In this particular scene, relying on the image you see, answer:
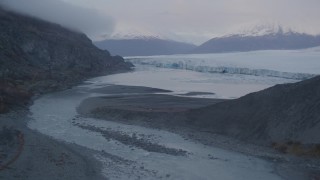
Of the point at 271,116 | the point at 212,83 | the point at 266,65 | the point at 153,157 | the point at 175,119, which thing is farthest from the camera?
the point at 266,65

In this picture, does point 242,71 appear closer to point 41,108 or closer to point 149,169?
point 41,108

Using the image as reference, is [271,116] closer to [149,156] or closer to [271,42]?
[149,156]

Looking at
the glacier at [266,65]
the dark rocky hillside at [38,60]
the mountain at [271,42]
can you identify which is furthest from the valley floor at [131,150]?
the mountain at [271,42]

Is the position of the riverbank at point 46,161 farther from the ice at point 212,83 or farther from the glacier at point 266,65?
the glacier at point 266,65

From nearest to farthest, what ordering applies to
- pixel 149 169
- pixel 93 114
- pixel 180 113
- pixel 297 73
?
1. pixel 149 169
2. pixel 180 113
3. pixel 93 114
4. pixel 297 73

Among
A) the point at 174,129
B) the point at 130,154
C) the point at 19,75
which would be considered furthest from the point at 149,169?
the point at 19,75

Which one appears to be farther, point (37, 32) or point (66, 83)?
point (37, 32)

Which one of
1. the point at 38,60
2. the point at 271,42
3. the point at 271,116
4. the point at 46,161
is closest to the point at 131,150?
the point at 46,161
